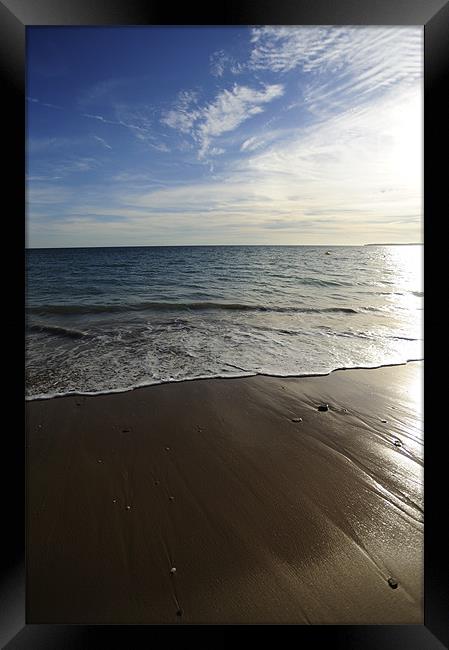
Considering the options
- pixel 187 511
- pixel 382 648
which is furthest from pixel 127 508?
pixel 382 648

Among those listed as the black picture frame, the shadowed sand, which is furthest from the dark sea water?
the shadowed sand

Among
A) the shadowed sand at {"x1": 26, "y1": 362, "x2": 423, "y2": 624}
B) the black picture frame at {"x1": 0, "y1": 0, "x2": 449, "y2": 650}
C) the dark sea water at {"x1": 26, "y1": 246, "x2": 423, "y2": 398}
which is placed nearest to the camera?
the black picture frame at {"x1": 0, "y1": 0, "x2": 449, "y2": 650}

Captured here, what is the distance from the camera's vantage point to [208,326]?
569 centimetres

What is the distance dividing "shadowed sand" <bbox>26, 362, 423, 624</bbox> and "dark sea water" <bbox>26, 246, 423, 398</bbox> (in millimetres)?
667

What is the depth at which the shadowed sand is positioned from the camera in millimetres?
1220

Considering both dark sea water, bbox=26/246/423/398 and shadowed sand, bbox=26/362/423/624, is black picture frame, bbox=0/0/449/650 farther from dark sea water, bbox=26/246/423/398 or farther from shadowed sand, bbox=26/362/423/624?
dark sea water, bbox=26/246/423/398
